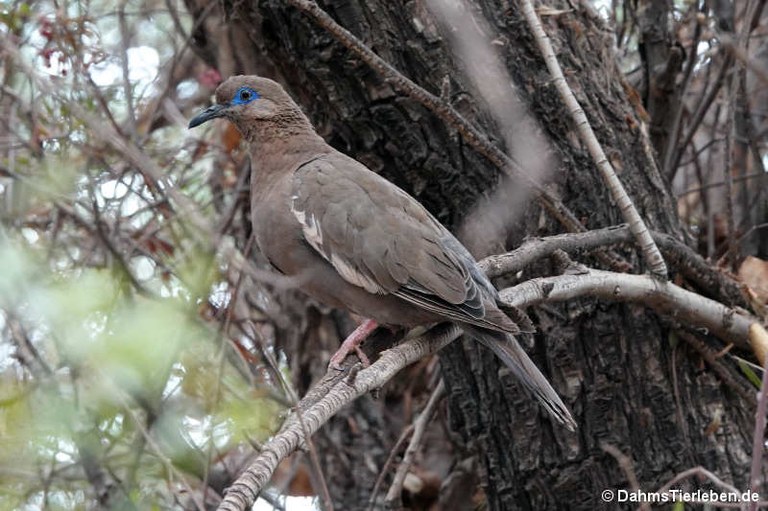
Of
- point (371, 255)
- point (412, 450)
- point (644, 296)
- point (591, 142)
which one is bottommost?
point (412, 450)

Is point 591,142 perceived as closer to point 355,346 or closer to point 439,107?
point 439,107

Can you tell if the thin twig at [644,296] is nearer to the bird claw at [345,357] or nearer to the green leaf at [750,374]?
the green leaf at [750,374]

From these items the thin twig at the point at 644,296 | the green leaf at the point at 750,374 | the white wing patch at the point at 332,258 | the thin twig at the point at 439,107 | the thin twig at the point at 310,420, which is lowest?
the thin twig at the point at 310,420

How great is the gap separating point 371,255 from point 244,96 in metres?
1.04

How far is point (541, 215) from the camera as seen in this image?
13.4 ft

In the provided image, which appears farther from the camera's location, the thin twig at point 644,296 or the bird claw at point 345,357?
the bird claw at point 345,357

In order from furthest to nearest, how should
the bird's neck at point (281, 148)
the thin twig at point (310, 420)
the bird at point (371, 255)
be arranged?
1. the bird's neck at point (281, 148)
2. the bird at point (371, 255)
3. the thin twig at point (310, 420)

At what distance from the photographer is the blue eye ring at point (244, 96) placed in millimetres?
4262

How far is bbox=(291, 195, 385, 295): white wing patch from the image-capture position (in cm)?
364

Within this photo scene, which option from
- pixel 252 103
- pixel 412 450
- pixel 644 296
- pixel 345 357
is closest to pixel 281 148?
pixel 252 103

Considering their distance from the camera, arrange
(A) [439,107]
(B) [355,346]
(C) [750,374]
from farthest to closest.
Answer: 1. (C) [750,374]
2. (B) [355,346]
3. (A) [439,107]

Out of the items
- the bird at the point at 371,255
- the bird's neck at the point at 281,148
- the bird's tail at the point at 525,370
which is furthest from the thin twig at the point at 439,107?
the bird's neck at the point at 281,148

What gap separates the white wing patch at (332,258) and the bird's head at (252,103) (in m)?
0.65

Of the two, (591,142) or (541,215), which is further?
(541,215)
